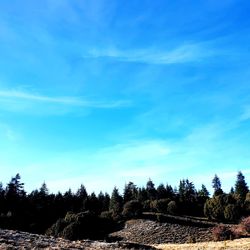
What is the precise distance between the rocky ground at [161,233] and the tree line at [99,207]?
4.14 m

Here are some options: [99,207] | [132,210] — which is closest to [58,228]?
[132,210]

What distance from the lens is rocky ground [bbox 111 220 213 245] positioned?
57.4 meters

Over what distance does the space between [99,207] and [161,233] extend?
4452 cm

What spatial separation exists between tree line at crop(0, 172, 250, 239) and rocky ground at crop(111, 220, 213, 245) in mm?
4137

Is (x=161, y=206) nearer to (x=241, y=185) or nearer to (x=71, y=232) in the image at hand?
(x=71, y=232)

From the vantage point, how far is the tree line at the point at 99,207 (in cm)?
6147

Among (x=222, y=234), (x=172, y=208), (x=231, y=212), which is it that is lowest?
(x=222, y=234)

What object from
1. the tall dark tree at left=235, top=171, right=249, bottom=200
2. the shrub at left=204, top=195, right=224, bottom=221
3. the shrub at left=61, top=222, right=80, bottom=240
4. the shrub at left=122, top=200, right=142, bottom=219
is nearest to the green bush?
the shrub at left=204, top=195, right=224, bottom=221

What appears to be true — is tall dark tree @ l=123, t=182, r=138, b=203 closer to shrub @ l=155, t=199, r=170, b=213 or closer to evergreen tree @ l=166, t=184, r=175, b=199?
evergreen tree @ l=166, t=184, r=175, b=199

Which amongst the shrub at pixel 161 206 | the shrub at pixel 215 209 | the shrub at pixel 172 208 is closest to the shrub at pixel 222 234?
the shrub at pixel 215 209

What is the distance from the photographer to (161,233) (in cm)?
6088

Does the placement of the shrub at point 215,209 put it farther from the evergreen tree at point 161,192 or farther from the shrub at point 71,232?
the shrub at point 71,232

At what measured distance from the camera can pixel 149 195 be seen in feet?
365

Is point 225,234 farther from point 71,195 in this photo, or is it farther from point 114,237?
point 71,195
